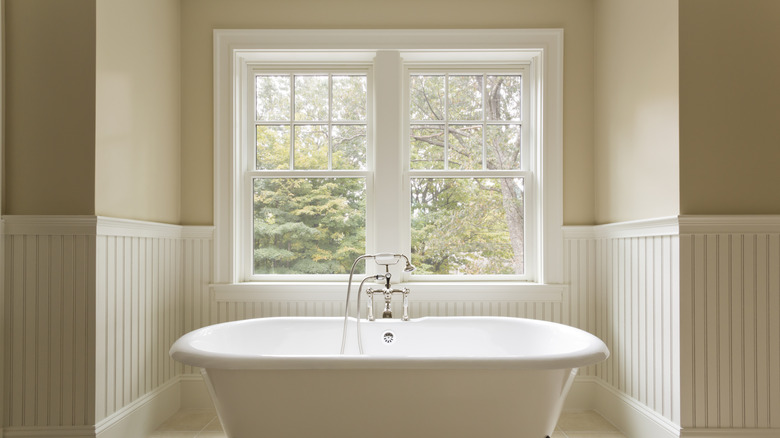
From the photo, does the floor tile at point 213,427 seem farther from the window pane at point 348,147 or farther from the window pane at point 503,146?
the window pane at point 503,146

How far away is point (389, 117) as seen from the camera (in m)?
2.89

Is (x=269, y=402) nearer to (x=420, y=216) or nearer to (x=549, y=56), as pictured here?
(x=420, y=216)

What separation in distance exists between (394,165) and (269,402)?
1515 mm

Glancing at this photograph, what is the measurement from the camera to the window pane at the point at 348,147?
299cm

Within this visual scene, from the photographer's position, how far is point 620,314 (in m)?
2.58

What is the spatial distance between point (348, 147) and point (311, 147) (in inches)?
8.5

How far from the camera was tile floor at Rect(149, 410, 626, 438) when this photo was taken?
8.11 feet

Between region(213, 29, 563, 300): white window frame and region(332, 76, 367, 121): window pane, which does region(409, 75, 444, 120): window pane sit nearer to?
region(213, 29, 563, 300): white window frame

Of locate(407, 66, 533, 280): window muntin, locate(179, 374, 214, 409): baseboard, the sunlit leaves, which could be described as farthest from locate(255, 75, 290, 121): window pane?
locate(179, 374, 214, 409): baseboard
